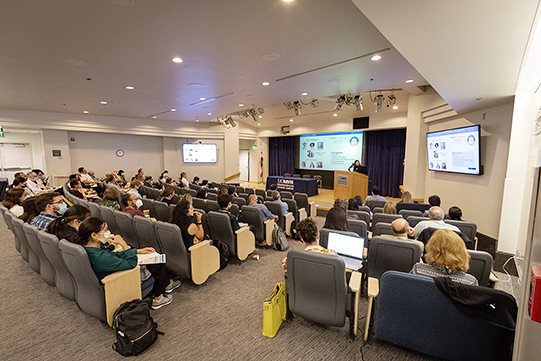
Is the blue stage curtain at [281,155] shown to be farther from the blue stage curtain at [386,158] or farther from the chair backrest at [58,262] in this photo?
the chair backrest at [58,262]

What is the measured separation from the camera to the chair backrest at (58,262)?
2422 millimetres

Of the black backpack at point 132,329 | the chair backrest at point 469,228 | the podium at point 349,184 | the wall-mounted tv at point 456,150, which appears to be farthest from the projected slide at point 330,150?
the black backpack at point 132,329

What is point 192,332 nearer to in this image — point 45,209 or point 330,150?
point 45,209

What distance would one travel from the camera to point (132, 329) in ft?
7.03

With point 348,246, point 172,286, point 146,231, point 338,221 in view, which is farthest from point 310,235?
point 146,231

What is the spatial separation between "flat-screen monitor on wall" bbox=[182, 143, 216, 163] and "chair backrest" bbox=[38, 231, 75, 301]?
10.7m

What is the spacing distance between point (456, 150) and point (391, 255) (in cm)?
490

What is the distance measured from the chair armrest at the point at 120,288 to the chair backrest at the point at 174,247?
58 cm

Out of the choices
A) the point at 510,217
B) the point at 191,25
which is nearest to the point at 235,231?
the point at 191,25

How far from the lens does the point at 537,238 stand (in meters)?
1.17

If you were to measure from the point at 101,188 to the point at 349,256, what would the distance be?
8569 mm

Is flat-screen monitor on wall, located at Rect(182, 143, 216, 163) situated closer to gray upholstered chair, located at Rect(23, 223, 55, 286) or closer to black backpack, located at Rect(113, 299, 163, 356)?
gray upholstered chair, located at Rect(23, 223, 55, 286)

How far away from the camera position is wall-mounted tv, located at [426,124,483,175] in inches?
211

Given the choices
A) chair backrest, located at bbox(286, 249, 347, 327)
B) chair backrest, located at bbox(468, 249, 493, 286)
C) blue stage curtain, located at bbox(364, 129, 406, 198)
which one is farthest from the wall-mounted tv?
chair backrest, located at bbox(286, 249, 347, 327)
